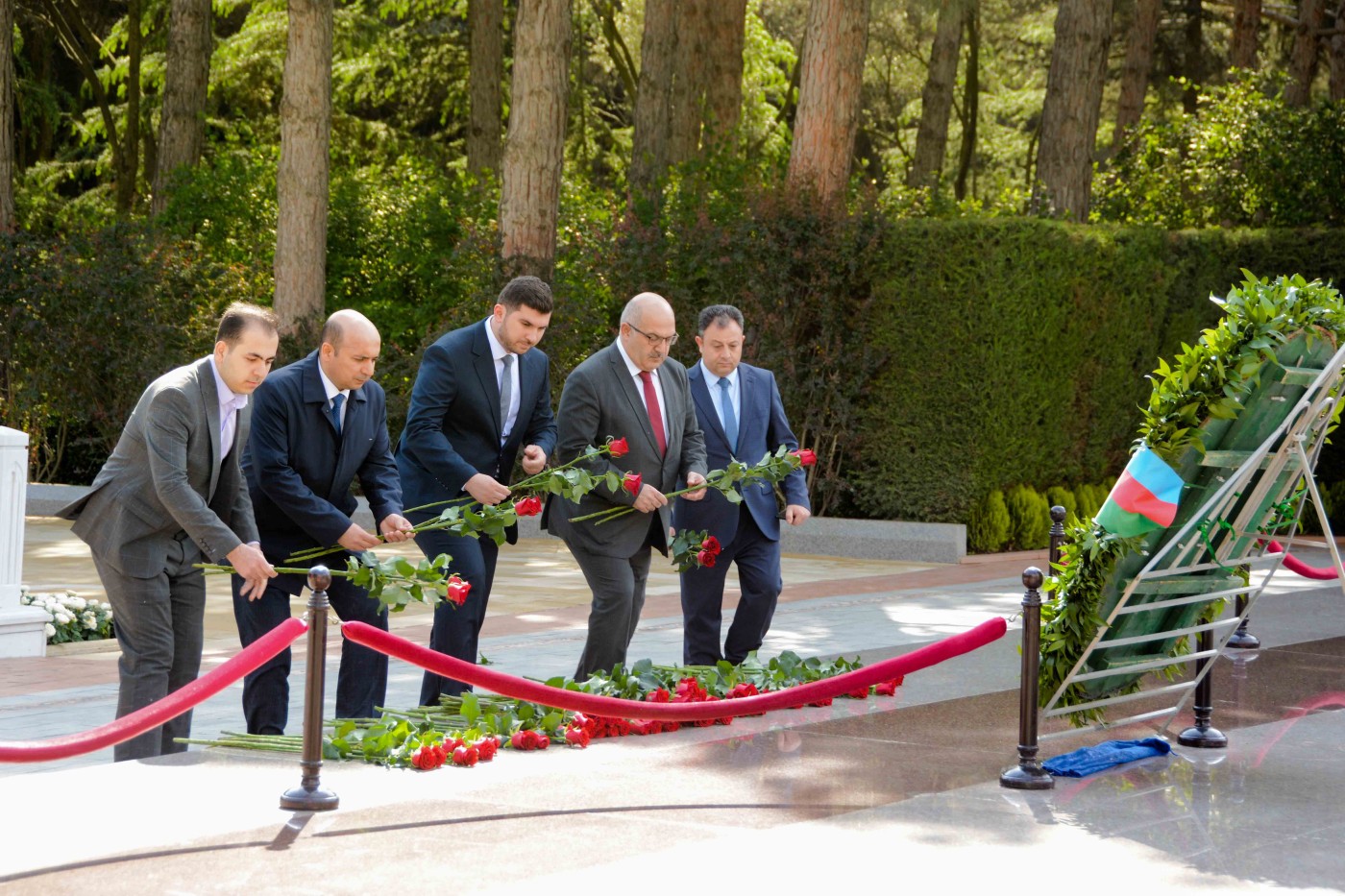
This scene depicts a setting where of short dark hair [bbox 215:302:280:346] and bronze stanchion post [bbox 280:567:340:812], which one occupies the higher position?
short dark hair [bbox 215:302:280:346]

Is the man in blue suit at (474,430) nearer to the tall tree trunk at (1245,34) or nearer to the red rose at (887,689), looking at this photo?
the red rose at (887,689)

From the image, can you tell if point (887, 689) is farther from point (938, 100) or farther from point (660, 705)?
point (938, 100)

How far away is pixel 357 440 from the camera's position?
711 centimetres

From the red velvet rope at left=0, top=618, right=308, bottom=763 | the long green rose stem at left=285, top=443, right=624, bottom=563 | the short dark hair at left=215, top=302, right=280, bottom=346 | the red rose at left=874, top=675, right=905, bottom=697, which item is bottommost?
the red rose at left=874, top=675, right=905, bottom=697

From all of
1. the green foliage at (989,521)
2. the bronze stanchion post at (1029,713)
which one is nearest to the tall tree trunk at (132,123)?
the green foliage at (989,521)

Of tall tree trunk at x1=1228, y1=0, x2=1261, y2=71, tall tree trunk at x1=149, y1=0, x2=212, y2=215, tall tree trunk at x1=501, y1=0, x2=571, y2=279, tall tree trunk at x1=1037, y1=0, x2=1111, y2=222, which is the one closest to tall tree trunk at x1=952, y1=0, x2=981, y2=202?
tall tree trunk at x1=1228, y1=0, x2=1261, y2=71

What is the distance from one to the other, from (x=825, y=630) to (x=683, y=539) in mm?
3061

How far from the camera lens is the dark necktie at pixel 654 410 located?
7.99 meters

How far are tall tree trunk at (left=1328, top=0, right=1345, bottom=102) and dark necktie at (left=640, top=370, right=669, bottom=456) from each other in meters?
19.4

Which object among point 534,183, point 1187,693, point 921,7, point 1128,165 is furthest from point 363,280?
point 1187,693

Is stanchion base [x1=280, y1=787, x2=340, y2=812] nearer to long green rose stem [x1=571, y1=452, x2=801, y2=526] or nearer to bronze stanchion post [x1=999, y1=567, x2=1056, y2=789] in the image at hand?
long green rose stem [x1=571, y1=452, x2=801, y2=526]

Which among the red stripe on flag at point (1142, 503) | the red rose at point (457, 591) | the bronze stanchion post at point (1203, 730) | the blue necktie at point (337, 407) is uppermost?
the blue necktie at point (337, 407)

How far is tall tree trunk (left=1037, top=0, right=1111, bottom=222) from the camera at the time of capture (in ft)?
63.3

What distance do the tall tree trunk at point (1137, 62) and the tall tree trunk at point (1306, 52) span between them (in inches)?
98.4
